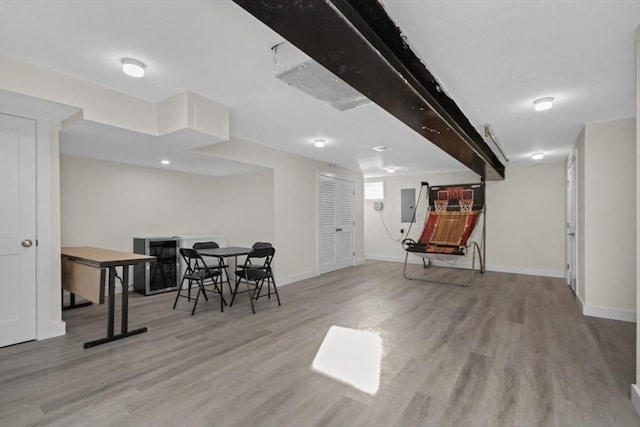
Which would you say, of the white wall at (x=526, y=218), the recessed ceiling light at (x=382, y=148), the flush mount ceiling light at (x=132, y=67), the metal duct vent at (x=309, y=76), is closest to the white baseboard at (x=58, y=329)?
the flush mount ceiling light at (x=132, y=67)

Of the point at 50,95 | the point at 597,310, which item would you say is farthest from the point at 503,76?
the point at 50,95

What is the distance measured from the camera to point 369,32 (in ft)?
5.42

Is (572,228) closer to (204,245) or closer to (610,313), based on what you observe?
(610,313)

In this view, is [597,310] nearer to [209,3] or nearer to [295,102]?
[295,102]

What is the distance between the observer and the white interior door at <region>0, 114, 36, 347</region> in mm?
2760

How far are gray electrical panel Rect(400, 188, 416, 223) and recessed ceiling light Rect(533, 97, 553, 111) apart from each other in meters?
4.69

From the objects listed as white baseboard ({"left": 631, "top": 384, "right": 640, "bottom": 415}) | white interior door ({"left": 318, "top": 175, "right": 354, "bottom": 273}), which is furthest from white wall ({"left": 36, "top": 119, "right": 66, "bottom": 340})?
white baseboard ({"left": 631, "top": 384, "right": 640, "bottom": 415})

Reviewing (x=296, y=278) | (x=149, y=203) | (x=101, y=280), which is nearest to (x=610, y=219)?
(x=296, y=278)

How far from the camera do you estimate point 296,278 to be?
217 inches

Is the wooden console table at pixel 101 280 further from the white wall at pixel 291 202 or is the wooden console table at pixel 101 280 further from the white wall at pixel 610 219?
the white wall at pixel 610 219

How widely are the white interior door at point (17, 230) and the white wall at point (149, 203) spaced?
163cm

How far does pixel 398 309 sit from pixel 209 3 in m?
3.66

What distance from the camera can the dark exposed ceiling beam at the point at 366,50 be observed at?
4.33 feet

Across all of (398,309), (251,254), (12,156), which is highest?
(12,156)
